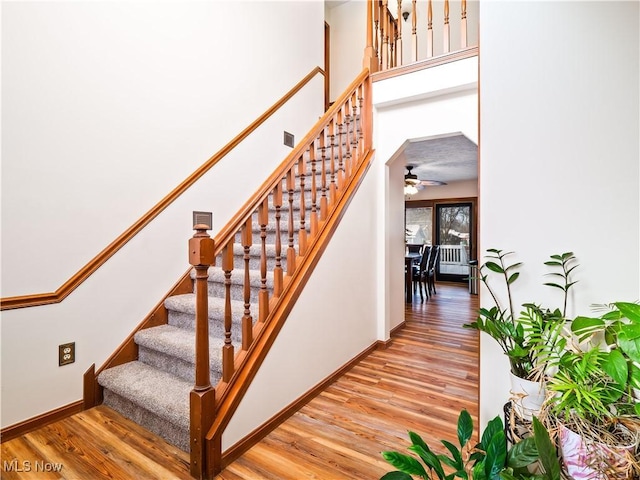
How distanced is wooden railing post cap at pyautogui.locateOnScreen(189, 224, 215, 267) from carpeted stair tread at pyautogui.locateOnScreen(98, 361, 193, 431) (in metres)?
0.83

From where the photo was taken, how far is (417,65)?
2850 millimetres

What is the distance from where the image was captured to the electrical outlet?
6.25 ft

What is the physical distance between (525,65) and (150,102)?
2.43m

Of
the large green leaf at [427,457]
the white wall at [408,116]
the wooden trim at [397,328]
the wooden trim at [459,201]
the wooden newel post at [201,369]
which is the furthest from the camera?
the wooden trim at [459,201]

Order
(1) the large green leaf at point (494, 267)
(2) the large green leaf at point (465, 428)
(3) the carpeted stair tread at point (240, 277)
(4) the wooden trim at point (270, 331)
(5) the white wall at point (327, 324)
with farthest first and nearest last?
(3) the carpeted stair tread at point (240, 277) < (5) the white wall at point (327, 324) < (4) the wooden trim at point (270, 331) < (1) the large green leaf at point (494, 267) < (2) the large green leaf at point (465, 428)

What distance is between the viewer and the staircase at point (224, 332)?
5.31 ft

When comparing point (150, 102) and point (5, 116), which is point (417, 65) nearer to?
point (150, 102)

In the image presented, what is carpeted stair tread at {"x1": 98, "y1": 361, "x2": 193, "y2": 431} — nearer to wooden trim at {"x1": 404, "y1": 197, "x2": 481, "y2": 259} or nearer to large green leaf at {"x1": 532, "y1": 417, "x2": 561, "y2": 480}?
large green leaf at {"x1": 532, "y1": 417, "x2": 561, "y2": 480}

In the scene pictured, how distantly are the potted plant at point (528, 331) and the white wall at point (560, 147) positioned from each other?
0.06m

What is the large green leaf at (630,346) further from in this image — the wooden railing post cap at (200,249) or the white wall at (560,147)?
the wooden railing post cap at (200,249)

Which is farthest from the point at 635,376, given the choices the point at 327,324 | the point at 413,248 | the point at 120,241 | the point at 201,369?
the point at 413,248

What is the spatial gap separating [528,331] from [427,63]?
8.18 feet

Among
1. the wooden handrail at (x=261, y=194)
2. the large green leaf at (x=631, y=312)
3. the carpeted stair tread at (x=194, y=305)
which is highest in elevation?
the wooden handrail at (x=261, y=194)

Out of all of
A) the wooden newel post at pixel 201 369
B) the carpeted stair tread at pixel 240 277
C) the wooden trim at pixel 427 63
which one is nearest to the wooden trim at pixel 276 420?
the wooden newel post at pixel 201 369
